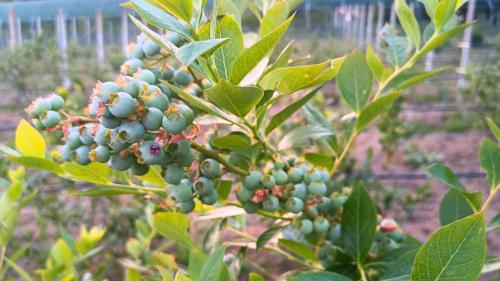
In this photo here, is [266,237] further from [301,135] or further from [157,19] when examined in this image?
[157,19]

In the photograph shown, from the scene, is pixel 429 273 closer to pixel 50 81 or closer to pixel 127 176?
pixel 127 176

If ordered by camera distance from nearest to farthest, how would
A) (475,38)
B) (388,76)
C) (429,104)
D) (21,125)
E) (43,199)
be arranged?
(21,125), (388,76), (43,199), (429,104), (475,38)

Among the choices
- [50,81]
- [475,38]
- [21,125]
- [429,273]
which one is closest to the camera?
[429,273]

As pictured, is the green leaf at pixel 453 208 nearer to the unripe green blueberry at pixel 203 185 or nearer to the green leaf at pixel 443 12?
the green leaf at pixel 443 12

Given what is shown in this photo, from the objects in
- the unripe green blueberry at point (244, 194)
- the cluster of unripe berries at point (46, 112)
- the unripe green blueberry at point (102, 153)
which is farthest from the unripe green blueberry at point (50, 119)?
the unripe green blueberry at point (244, 194)

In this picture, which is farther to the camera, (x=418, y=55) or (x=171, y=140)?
(x=418, y=55)

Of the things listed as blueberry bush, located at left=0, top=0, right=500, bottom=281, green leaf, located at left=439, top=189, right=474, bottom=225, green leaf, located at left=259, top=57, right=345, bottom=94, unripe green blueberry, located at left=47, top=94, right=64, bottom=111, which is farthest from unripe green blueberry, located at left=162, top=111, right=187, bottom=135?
green leaf, located at left=439, top=189, right=474, bottom=225

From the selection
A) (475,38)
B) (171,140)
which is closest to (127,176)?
(171,140)
